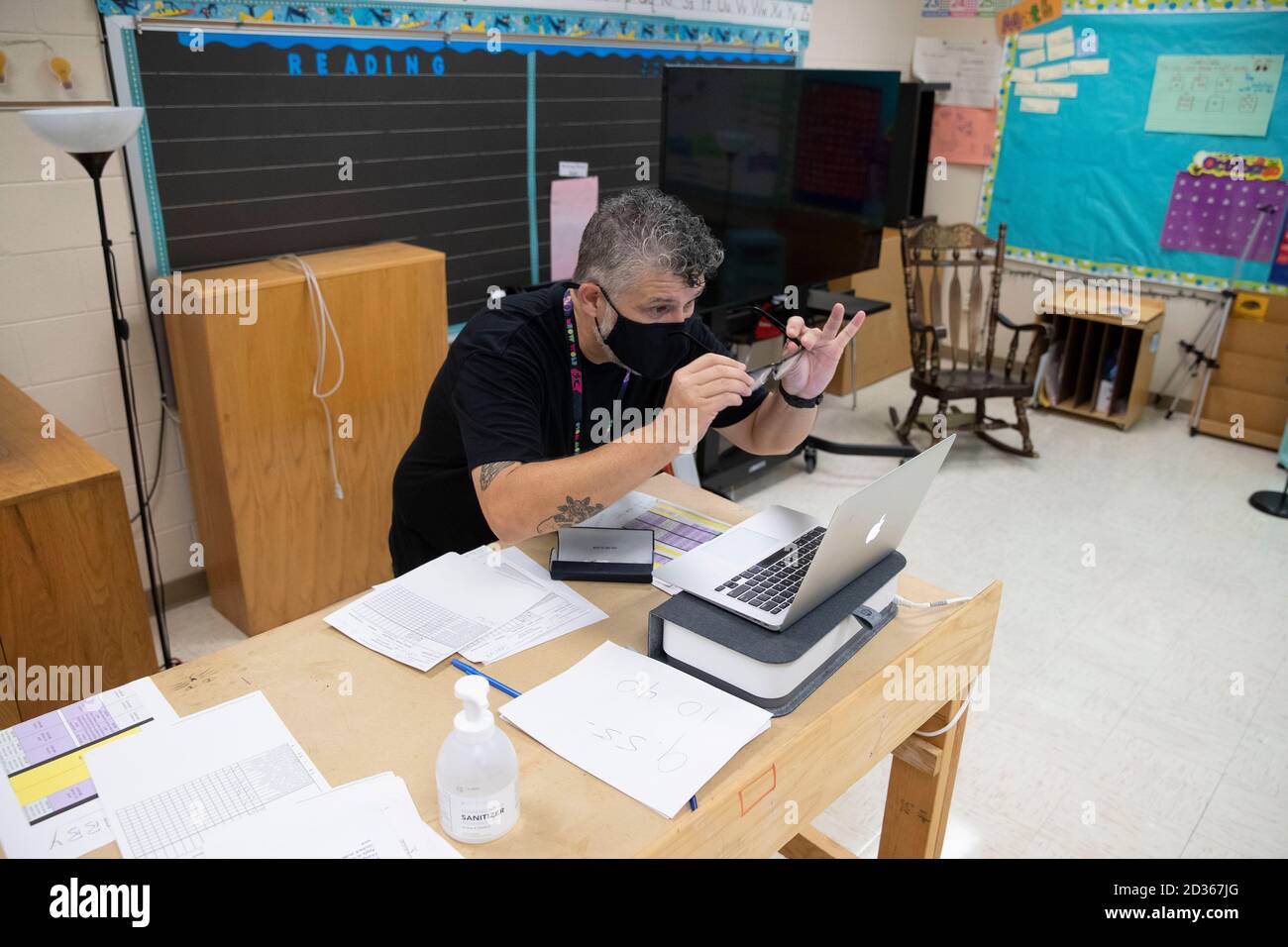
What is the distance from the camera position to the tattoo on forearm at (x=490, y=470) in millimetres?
1595

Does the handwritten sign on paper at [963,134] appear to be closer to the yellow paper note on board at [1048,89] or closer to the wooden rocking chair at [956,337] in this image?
the yellow paper note on board at [1048,89]

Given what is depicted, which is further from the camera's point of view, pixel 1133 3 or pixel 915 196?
pixel 915 196

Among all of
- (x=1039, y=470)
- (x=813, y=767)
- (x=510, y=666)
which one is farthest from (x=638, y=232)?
(x=1039, y=470)

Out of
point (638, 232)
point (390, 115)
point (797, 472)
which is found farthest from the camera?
point (797, 472)

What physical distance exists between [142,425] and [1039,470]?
11.6ft

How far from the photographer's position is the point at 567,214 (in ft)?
12.0

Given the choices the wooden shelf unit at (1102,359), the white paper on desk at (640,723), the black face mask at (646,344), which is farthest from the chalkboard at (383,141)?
the wooden shelf unit at (1102,359)

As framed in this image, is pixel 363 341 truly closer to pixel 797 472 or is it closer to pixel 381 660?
pixel 381 660

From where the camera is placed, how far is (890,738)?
1476 mm

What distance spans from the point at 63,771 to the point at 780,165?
3.06 m

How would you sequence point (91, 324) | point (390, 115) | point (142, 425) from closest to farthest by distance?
point (91, 324) < point (142, 425) < point (390, 115)

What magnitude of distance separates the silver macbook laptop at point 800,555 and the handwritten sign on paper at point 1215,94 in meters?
4.07

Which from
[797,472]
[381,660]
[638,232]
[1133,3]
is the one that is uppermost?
[1133,3]

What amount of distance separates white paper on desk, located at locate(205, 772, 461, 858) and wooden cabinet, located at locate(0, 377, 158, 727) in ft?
4.16
